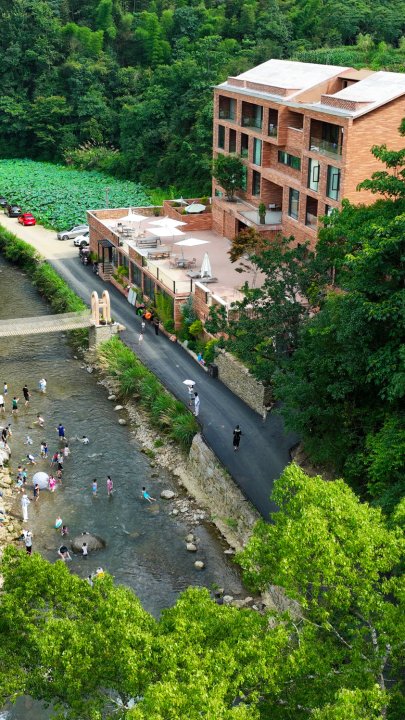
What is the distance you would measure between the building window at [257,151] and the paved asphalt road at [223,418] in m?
12.5

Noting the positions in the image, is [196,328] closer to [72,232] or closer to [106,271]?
[106,271]

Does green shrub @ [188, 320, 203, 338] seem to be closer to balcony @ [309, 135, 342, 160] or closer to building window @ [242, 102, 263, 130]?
balcony @ [309, 135, 342, 160]

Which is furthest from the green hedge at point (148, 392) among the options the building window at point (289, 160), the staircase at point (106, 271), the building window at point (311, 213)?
the building window at point (289, 160)

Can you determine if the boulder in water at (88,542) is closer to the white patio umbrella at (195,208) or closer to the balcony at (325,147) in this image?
the balcony at (325,147)

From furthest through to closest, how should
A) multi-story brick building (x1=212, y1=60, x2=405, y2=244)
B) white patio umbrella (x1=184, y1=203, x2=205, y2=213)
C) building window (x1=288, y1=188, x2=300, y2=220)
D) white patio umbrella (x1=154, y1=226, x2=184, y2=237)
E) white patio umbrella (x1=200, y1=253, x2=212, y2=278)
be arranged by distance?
white patio umbrella (x1=184, y1=203, x2=205, y2=213)
white patio umbrella (x1=154, y1=226, x2=184, y2=237)
building window (x1=288, y1=188, x2=300, y2=220)
white patio umbrella (x1=200, y1=253, x2=212, y2=278)
multi-story brick building (x1=212, y1=60, x2=405, y2=244)

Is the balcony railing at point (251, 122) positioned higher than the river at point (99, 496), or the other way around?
the balcony railing at point (251, 122)

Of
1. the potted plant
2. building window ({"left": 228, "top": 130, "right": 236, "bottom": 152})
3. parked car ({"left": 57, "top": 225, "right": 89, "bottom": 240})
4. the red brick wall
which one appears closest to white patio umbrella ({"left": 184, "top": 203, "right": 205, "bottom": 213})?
building window ({"left": 228, "top": 130, "right": 236, "bottom": 152})

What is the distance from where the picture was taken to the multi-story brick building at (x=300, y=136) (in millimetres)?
43469

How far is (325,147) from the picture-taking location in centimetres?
4609

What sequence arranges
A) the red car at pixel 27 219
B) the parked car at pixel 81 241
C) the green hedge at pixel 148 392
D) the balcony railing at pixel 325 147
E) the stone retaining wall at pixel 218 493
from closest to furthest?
the stone retaining wall at pixel 218 493 < the green hedge at pixel 148 392 < the balcony railing at pixel 325 147 < the parked car at pixel 81 241 < the red car at pixel 27 219

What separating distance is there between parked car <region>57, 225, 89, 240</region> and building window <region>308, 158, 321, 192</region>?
2637cm

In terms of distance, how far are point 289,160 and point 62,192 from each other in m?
34.3

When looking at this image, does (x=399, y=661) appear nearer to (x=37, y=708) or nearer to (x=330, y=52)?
(x=37, y=708)

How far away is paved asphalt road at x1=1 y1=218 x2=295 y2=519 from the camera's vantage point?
3366 centimetres
